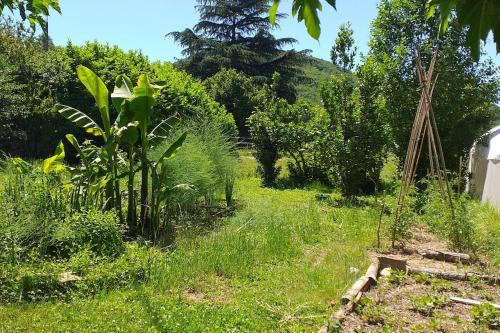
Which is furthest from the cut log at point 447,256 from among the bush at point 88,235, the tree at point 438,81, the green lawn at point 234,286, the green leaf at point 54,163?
the tree at point 438,81

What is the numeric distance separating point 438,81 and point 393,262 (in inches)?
346

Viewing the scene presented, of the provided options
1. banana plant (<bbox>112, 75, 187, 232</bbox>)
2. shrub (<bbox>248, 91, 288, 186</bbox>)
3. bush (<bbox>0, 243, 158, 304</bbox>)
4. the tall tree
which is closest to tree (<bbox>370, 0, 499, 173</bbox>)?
shrub (<bbox>248, 91, 288, 186</bbox>)

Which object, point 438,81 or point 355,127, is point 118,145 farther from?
point 438,81

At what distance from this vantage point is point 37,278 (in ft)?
17.6

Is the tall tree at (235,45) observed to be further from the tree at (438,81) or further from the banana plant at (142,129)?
the banana plant at (142,129)

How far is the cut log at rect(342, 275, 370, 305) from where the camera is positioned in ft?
17.0

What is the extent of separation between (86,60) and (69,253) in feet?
41.6

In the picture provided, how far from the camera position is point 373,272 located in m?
6.32

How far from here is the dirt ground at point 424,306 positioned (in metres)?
4.78

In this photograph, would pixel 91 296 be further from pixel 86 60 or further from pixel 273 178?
pixel 86 60

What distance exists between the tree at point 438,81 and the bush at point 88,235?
9.66 m

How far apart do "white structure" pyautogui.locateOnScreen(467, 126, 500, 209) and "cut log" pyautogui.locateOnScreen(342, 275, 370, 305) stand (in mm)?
7521

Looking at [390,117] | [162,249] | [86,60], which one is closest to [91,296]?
[162,249]

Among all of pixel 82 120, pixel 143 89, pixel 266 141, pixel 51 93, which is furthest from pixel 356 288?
pixel 51 93
